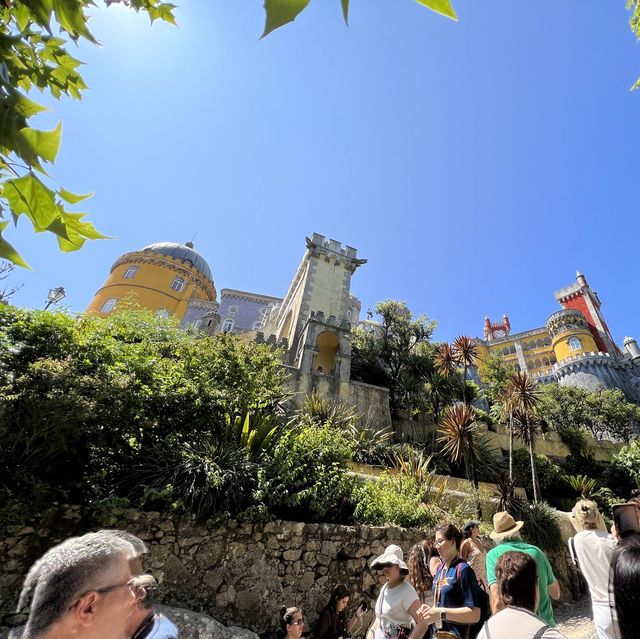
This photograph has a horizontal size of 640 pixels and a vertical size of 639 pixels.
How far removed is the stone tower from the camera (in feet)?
59.5

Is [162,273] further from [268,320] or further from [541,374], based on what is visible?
[541,374]

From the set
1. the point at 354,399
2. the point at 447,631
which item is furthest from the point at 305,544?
the point at 354,399

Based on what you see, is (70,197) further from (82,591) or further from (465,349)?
(465,349)

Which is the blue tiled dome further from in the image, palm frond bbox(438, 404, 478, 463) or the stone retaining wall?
the stone retaining wall

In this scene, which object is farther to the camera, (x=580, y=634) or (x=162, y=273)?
(x=162, y=273)

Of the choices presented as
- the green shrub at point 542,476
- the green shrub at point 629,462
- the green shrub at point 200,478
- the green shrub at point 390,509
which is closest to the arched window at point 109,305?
the green shrub at point 200,478

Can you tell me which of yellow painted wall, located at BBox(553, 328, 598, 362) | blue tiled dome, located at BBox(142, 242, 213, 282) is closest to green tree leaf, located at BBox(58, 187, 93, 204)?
blue tiled dome, located at BBox(142, 242, 213, 282)

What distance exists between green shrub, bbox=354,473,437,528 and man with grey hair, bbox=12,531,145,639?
20.8ft

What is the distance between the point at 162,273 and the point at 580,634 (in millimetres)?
33561

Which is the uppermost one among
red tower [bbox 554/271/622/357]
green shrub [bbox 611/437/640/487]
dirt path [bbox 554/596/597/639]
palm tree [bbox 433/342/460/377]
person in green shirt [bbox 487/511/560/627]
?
red tower [bbox 554/271/622/357]

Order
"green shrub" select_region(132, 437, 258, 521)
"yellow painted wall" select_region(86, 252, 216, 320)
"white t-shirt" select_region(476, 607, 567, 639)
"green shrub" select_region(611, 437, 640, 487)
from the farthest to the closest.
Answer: "yellow painted wall" select_region(86, 252, 216, 320)
"green shrub" select_region(611, 437, 640, 487)
"green shrub" select_region(132, 437, 258, 521)
"white t-shirt" select_region(476, 607, 567, 639)

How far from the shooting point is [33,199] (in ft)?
3.76

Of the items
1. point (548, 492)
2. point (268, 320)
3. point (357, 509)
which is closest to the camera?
point (357, 509)

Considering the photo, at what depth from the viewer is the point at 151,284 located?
102 ft
